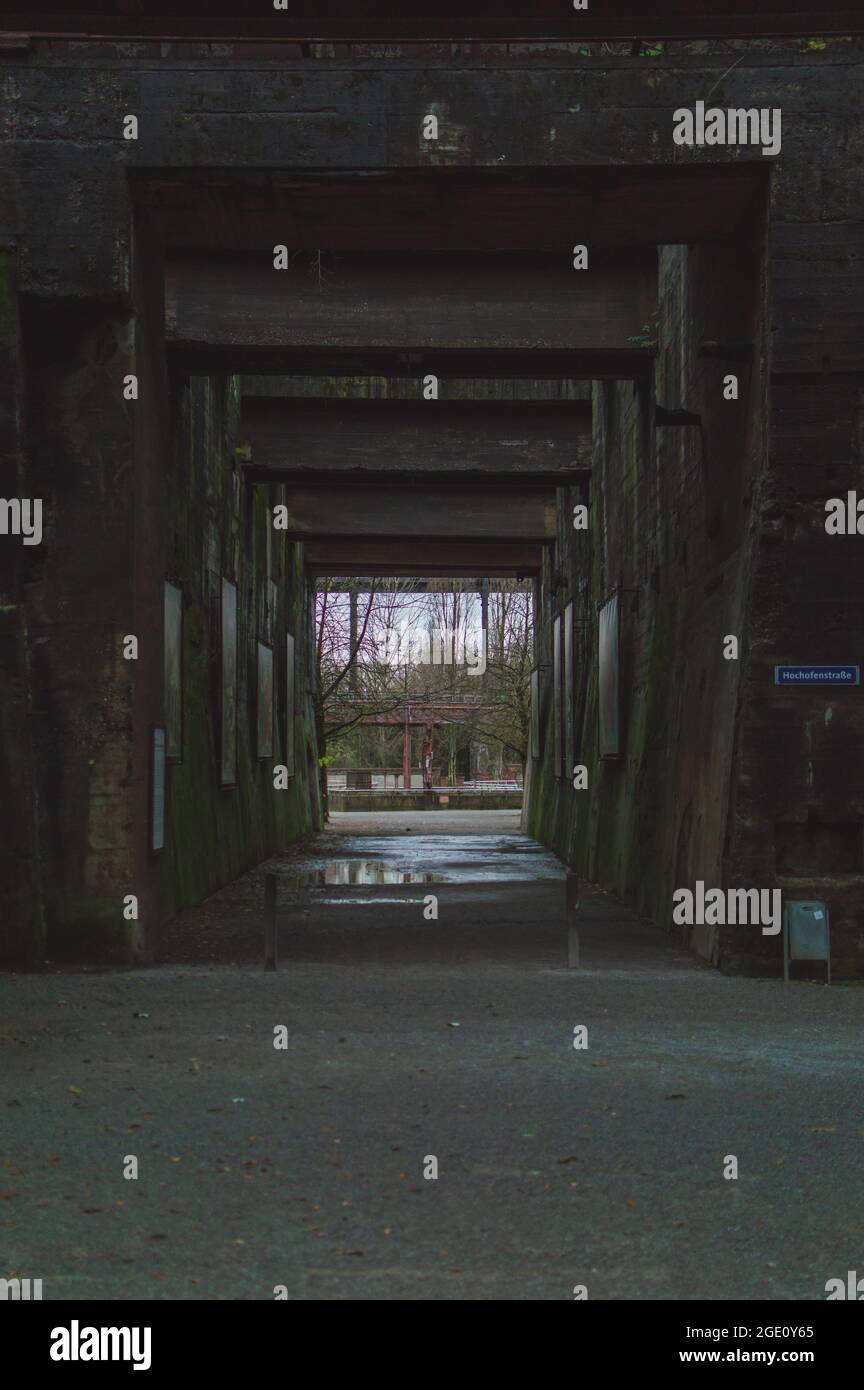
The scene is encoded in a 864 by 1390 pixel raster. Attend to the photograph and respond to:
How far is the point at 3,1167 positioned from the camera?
19.6ft

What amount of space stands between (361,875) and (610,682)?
493 centimetres

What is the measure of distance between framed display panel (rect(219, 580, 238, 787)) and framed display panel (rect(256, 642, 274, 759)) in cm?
322

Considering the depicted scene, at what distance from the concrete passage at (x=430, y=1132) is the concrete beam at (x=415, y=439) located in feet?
39.8

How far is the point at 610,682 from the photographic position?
18.8 meters

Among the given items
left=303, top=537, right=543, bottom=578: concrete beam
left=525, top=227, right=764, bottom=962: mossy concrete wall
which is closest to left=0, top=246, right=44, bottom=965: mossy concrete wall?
left=525, top=227, right=764, bottom=962: mossy concrete wall

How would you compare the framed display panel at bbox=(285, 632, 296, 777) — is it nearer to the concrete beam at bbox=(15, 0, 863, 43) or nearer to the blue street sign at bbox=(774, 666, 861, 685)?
the concrete beam at bbox=(15, 0, 863, 43)

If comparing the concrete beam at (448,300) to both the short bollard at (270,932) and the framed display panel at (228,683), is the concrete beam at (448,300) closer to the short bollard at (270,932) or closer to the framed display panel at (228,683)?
the framed display panel at (228,683)

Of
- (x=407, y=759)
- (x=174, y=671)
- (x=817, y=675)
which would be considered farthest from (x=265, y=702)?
(x=407, y=759)

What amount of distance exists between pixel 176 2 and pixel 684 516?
6.30 meters

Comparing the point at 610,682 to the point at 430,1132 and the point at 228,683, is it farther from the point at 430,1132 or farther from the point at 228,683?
the point at 430,1132

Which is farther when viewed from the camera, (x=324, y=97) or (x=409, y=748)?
(x=409, y=748)

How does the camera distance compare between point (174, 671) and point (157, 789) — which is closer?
point (157, 789)
